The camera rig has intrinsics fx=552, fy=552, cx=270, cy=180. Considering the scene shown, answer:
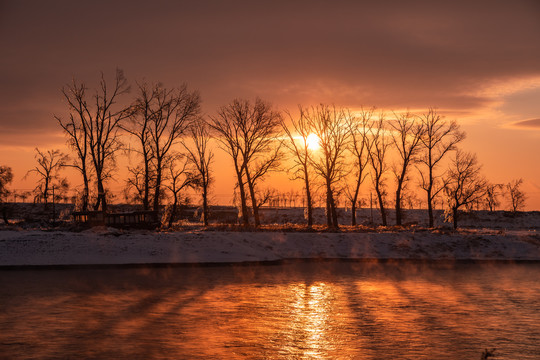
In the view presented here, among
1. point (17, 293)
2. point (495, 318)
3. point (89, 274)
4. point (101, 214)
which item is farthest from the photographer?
point (101, 214)

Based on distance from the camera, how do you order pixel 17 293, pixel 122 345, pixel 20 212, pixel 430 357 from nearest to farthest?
pixel 430 357 → pixel 122 345 → pixel 17 293 → pixel 20 212

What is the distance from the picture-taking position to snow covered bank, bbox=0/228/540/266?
2586cm

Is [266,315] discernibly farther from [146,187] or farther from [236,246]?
[146,187]

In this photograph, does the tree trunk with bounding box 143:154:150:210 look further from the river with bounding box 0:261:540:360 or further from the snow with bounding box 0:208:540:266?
the river with bounding box 0:261:540:360

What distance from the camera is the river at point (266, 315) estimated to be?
9414 millimetres

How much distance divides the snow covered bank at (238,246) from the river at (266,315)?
11.9 feet

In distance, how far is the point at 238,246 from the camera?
2884 cm

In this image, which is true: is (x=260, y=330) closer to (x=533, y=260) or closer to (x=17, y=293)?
(x=17, y=293)

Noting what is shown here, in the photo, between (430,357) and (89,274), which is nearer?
(430,357)

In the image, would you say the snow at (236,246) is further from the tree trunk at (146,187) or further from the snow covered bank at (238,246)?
the tree trunk at (146,187)

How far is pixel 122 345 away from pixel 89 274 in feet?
43.3

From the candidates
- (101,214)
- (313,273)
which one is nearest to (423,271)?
(313,273)

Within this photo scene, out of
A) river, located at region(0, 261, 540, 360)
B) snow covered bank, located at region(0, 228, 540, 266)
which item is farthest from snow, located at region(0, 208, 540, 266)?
river, located at region(0, 261, 540, 360)

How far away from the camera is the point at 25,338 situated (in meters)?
10.1
